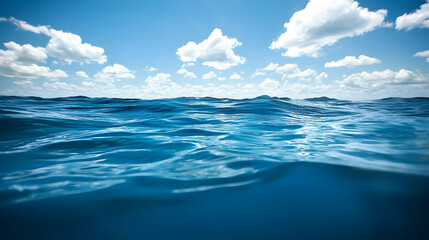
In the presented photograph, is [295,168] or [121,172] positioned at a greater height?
[295,168]

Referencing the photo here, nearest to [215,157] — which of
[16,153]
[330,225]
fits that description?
[330,225]

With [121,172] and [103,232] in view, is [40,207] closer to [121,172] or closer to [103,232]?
[103,232]

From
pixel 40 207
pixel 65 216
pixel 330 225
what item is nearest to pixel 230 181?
pixel 330 225

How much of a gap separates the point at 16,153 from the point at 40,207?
2.19 m

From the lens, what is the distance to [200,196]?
136 cm

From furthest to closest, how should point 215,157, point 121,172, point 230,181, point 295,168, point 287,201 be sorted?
1. point 215,157
2. point 121,172
3. point 295,168
4. point 230,181
5. point 287,201

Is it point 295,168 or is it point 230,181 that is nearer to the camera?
point 230,181

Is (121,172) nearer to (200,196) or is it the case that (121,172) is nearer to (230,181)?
(200,196)

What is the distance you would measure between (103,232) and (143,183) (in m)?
0.53

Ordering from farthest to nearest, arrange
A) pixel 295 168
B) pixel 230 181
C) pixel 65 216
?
pixel 295 168 → pixel 230 181 → pixel 65 216

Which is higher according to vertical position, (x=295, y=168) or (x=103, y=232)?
(x=295, y=168)

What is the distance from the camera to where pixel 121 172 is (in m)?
1.90

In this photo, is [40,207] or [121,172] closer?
[40,207]

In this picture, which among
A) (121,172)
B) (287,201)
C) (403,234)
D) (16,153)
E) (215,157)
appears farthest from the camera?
(16,153)
